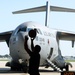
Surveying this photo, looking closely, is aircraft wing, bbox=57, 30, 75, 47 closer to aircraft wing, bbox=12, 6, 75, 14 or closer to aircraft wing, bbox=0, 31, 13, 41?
aircraft wing, bbox=12, 6, 75, 14

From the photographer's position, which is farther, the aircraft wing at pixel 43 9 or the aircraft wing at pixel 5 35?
the aircraft wing at pixel 43 9

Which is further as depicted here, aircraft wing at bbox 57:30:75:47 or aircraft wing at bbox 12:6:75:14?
aircraft wing at bbox 12:6:75:14

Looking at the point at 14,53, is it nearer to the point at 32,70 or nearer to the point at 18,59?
the point at 18,59

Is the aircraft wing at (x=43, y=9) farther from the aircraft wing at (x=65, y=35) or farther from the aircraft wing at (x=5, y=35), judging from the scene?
the aircraft wing at (x=5, y=35)

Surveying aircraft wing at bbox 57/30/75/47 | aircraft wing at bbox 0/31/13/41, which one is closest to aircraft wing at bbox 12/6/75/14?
aircraft wing at bbox 57/30/75/47

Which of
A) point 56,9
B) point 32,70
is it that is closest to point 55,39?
point 56,9

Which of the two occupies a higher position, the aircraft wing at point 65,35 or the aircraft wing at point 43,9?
the aircraft wing at point 43,9

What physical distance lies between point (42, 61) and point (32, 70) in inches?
588

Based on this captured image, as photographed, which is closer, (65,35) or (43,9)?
(65,35)

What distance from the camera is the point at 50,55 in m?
23.7

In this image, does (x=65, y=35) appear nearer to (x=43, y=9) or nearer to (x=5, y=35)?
(x=5, y=35)

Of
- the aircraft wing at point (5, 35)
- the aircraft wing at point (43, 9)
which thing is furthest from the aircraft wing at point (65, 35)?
the aircraft wing at point (5, 35)

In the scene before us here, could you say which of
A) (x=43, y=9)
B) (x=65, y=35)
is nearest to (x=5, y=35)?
(x=65, y=35)

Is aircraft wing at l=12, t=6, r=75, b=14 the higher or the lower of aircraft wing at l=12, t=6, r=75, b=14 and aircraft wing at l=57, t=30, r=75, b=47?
the higher
